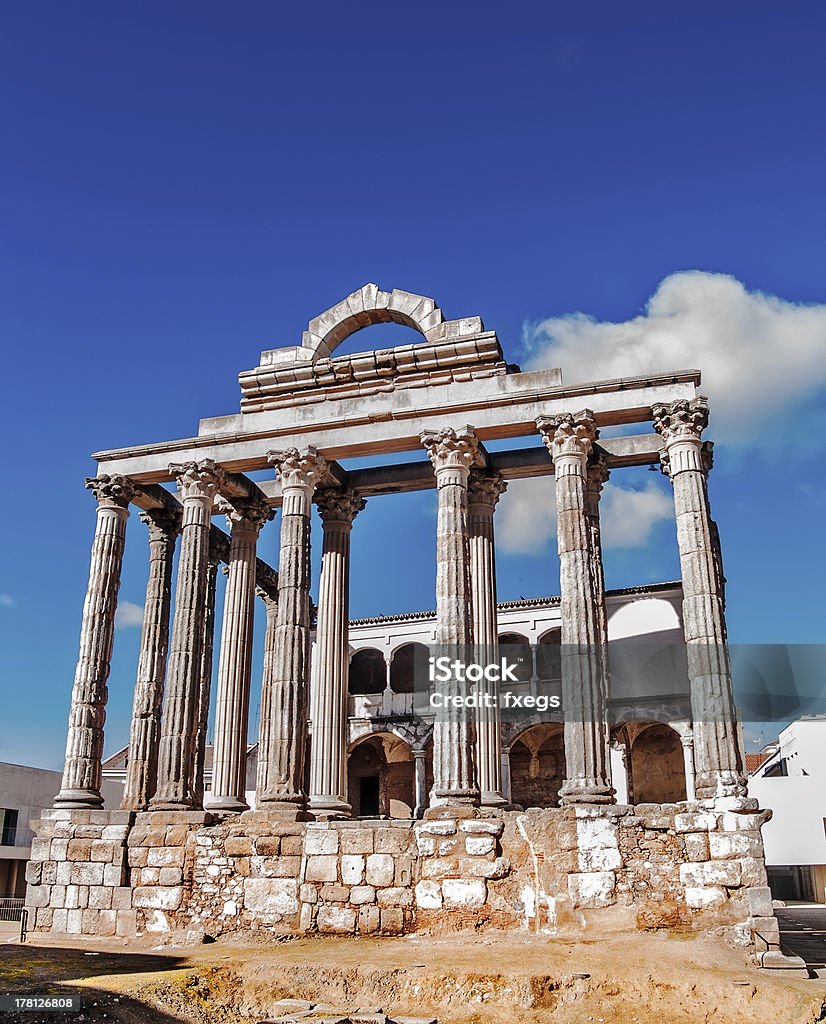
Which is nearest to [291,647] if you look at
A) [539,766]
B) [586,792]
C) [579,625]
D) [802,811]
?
[579,625]

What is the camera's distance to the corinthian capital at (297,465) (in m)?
21.5

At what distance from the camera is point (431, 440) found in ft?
67.8

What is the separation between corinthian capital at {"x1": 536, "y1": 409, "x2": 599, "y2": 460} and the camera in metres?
19.8

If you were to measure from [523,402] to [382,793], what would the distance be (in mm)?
20277

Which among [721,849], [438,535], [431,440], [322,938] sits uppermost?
[431,440]

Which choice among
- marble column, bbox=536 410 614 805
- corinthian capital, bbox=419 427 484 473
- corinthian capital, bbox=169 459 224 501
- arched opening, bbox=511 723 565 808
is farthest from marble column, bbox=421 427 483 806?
arched opening, bbox=511 723 565 808

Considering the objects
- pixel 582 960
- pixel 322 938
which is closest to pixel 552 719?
pixel 322 938

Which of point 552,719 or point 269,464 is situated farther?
point 552,719

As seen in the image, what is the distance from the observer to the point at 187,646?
2094 centimetres

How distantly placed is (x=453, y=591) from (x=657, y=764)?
17.4 meters

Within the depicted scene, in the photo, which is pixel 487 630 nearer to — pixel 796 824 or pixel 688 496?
pixel 688 496

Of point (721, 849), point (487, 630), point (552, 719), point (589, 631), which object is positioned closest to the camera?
point (721, 849)

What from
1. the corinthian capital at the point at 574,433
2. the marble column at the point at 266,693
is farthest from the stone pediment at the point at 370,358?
the marble column at the point at 266,693

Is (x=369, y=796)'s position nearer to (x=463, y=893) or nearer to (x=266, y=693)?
(x=266, y=693)
